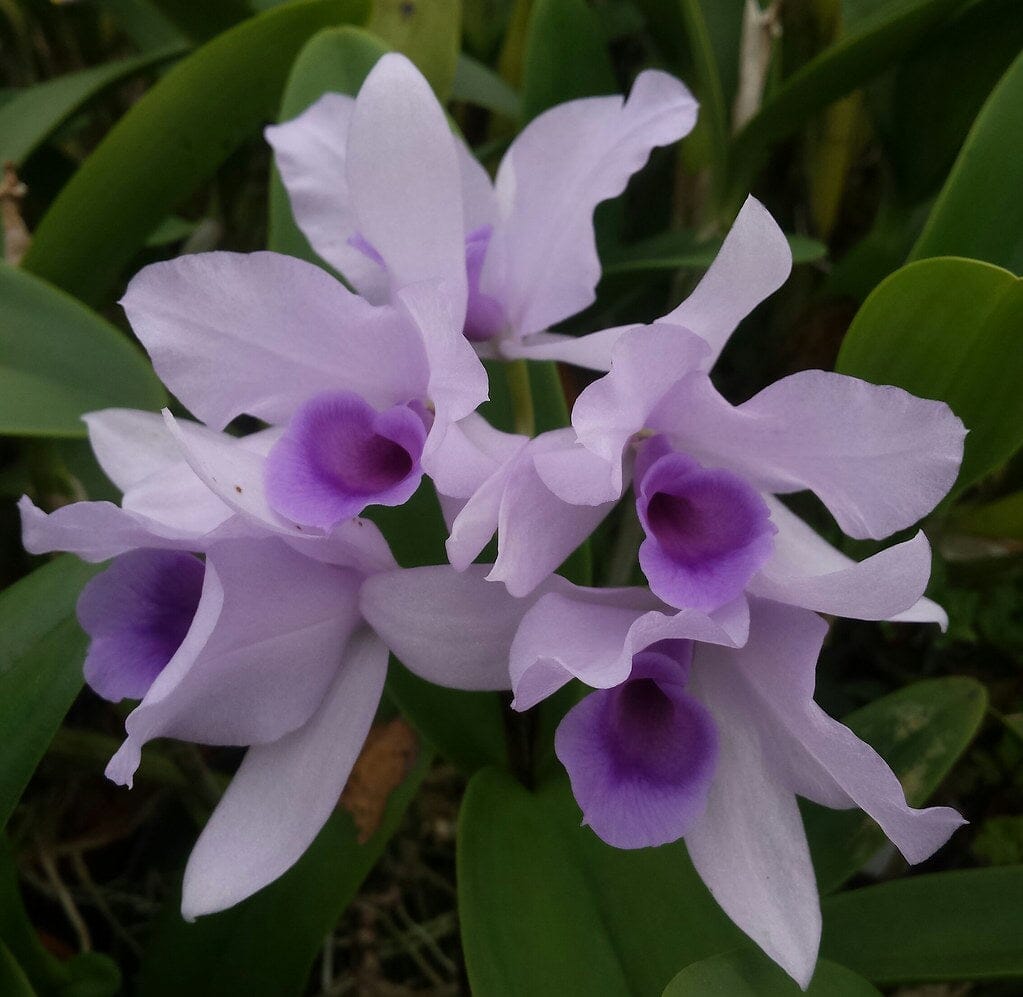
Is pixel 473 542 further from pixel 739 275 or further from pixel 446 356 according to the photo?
pixel 739 275

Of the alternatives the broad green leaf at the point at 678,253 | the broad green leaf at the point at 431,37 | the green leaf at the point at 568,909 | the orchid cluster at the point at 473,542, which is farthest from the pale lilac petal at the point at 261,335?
the broad green leaf at the point at 431,37

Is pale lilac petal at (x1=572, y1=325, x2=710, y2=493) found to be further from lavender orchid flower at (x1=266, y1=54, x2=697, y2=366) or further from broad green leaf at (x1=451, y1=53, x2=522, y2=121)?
broad green leaf at (x1=451, y1=53, x2=522, y2=121)

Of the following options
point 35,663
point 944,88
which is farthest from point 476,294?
point 944,88

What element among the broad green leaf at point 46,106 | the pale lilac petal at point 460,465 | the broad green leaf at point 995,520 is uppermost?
the broad green leaf at point 46,106

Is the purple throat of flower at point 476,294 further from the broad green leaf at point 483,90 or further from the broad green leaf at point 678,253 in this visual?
the broad green leaf at point 483,90

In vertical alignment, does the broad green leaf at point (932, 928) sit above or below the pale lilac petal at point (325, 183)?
below

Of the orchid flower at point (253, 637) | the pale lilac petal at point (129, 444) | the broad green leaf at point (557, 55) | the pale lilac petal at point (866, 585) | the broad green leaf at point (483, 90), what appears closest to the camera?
the pale lilac petal at point (866, 585)

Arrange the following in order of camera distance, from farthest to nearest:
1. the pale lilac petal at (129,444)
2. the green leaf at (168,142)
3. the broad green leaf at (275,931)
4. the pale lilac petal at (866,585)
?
the green leaf at (168,142) → the broad green leaf at (275,931) → the pale lilac petal at (129,444) → the pale lilac petal at (866,585)
